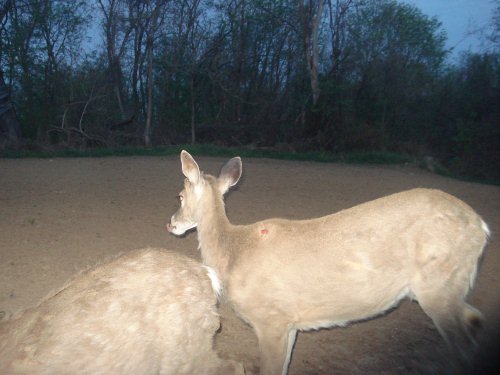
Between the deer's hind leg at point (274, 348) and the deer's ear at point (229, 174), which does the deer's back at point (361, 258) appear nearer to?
the deer's hind leg at point (274, 348)

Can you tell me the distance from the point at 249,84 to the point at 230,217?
21904 mm

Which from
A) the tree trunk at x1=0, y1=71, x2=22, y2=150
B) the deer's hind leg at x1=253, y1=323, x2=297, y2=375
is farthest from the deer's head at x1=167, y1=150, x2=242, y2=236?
the tree trunk at x1=0, y1=71, x2=22, y2=150

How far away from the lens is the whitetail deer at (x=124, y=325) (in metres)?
2.86

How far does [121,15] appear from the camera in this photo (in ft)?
92.7

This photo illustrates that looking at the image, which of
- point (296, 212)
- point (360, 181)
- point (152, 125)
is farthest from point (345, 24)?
point (296, 212)

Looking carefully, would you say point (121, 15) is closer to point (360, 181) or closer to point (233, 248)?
point (360, 181)

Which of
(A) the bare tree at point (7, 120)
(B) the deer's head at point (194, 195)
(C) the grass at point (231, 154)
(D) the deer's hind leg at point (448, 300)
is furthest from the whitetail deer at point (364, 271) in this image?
(A) the bare tree at point (7, 120)

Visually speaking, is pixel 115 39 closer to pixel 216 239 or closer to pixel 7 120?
pixel 7 120

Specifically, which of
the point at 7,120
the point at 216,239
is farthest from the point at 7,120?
the point at 216,239

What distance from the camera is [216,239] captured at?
195 inches

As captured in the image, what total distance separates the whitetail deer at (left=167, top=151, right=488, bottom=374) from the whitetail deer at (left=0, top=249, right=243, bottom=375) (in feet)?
2.03

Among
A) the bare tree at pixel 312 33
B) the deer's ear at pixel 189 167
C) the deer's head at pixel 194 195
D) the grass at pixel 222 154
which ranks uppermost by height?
the bare tree at pixel 312 33

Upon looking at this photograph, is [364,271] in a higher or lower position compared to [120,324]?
higher

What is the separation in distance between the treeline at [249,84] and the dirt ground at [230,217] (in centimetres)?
889
